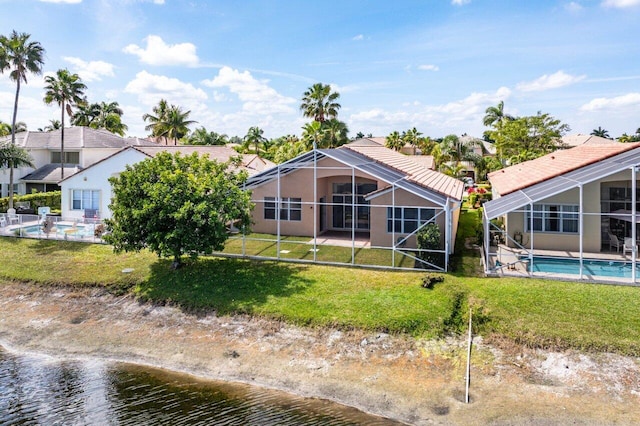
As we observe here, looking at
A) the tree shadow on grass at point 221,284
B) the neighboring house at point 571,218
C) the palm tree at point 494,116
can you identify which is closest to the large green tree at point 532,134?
the palm tree at point 494,116

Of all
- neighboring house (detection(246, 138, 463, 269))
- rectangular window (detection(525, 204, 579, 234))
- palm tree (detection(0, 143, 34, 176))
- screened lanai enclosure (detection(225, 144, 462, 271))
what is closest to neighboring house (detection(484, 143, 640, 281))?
rectangular window (detection(525, 204, 579, 234))

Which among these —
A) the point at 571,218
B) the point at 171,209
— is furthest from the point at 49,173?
the point at 571,218

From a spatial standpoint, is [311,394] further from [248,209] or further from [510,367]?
[248,209]

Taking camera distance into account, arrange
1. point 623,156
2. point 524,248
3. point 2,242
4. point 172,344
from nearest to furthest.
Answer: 1. point 172,344
2. point 623,156
3. point 524,248
4. point 2,242

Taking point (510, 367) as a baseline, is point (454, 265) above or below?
above

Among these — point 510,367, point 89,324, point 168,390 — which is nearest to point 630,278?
point 510,367

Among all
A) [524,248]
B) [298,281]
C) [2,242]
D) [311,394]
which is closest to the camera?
[311,394]

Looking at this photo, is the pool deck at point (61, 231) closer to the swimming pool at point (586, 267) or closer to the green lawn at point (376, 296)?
the green lawn at point (376, 296)
